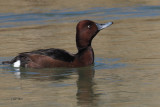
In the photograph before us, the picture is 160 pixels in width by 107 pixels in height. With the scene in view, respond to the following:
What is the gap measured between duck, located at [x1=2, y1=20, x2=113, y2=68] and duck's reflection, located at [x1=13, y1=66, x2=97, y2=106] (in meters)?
0.12

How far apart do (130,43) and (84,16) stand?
438cm

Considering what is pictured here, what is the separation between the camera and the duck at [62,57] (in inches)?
421

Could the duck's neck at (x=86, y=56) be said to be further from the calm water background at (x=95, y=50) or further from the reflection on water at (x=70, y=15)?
the reflection on water at (x=70, y=15)

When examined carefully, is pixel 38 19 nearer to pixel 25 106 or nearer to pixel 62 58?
pixel 62 58

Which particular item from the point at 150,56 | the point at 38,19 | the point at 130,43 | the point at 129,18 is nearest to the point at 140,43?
the point at 130,43

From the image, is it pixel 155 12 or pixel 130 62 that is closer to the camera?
pixel 130 62

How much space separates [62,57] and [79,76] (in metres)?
0.67

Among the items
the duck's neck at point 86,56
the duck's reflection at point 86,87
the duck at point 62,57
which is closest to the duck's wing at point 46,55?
the duck at point 62,57

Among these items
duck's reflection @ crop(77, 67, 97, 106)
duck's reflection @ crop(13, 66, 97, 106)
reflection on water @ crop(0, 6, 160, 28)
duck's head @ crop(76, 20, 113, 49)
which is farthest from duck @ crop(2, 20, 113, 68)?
reflection on water @ crop(0, 6, 160, 28)

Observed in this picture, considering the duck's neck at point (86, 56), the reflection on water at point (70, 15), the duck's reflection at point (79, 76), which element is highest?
the duck's neck at point (86, 56)

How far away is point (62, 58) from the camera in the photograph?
10.7 meters

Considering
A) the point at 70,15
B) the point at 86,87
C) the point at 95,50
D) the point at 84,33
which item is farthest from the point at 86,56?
the point at 70,15

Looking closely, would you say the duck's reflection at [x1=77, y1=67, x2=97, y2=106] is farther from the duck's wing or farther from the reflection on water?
the reflection on water

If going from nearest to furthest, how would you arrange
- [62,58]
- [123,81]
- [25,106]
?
[25,106] < [123,81] < [62,58]
